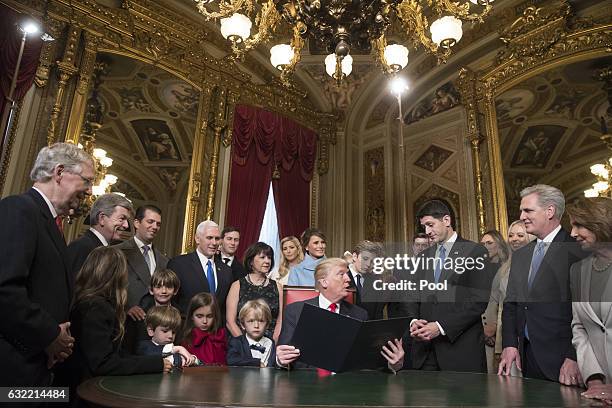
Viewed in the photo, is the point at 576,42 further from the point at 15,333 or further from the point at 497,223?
the point at 15,333

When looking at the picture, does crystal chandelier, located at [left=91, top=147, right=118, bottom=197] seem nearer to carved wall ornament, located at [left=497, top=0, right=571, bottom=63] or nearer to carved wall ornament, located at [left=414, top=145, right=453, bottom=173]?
carved wall ornament, located at [left=414, top=145, right=453, bottom=173]

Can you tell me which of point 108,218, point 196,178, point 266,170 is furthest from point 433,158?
point 108,218

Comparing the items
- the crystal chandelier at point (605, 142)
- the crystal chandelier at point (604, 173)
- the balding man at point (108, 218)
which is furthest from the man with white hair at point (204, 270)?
the crystal chandelier at point (604, 173)

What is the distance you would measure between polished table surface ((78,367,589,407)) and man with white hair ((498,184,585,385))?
1.94 ft

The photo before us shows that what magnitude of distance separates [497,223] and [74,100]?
21.5 feet

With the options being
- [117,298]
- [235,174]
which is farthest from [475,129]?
[117,298]

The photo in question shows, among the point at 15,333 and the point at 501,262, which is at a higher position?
the point at 501,262

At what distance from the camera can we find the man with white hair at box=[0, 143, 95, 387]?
170 centimetres

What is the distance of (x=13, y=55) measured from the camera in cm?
558

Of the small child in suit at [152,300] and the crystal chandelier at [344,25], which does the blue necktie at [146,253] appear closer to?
the small child in suit at [152,300]

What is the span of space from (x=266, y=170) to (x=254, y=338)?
5.60 metres

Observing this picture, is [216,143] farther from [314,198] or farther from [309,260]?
[309,260]

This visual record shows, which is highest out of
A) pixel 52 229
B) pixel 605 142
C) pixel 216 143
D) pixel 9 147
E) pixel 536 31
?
pixel 536 31

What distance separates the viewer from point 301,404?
4.42 feet
